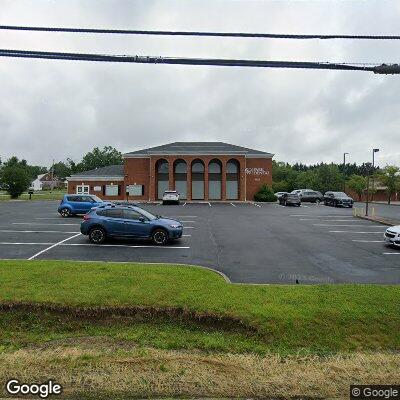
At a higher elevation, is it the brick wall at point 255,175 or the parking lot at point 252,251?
the brick wall at point 255,175

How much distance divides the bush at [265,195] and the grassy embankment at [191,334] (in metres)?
39.6

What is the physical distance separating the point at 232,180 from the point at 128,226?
36.7m

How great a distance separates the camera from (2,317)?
6789mm

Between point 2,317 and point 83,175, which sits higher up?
point 83,175

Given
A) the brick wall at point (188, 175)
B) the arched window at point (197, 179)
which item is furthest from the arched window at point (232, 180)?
the arched window at point (197, 179)

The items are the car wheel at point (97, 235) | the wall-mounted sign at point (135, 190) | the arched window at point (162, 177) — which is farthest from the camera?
the arched window at point (162, 177)

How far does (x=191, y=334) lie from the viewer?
6258mm

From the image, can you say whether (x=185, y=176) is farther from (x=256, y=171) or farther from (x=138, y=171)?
(x=256, y=171)

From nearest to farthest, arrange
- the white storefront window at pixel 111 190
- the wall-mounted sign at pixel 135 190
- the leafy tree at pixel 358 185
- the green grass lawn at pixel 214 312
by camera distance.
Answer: the green grass lawn at pixel 214 312
the wall-mounted sign at pixel 135 190
the white storefront window at pixel 111 190
the leafy tree at pixel 358 185

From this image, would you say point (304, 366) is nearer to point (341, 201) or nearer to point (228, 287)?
point (228, 287)

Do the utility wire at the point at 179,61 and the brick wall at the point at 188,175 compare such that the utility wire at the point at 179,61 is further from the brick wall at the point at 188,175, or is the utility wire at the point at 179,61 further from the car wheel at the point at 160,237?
the brick wall at the point at 188,175

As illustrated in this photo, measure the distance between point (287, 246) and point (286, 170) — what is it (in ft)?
305

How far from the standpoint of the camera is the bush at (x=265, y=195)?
156 ft

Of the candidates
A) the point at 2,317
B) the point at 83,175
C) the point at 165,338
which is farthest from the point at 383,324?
the point at 83,175
